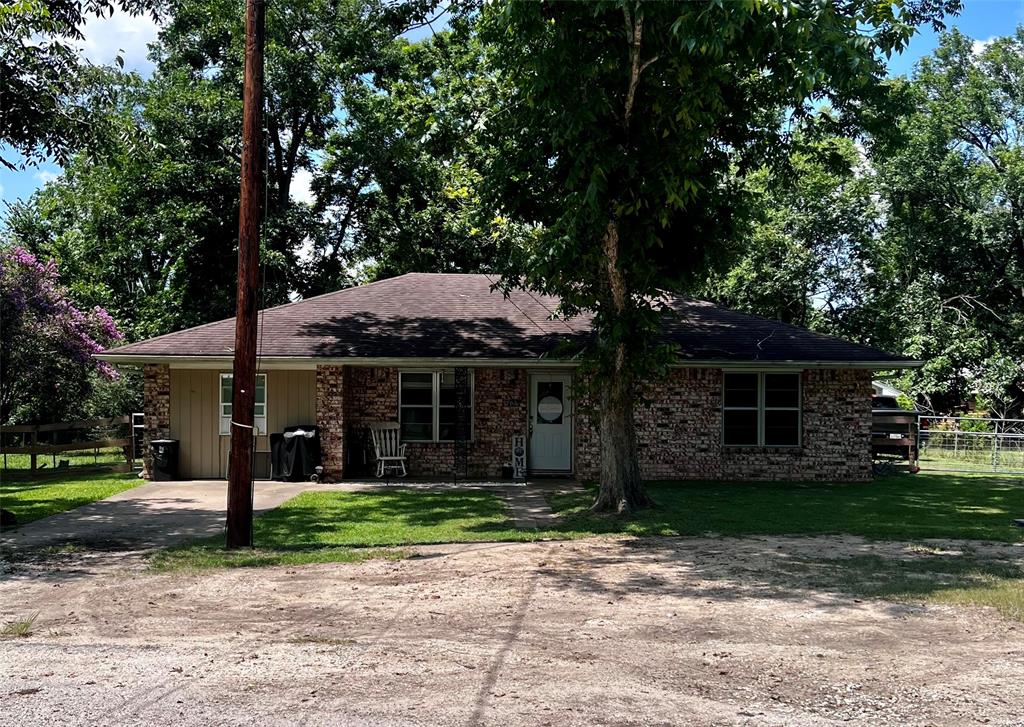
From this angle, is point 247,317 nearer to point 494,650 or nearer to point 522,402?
point 494,650

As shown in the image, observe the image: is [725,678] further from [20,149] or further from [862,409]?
[862,409]

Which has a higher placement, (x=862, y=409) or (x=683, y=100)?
(x=683, y=100)

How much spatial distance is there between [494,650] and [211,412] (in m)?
13.2

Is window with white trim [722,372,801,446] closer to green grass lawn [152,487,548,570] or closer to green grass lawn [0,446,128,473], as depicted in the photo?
green grass lawn [152,487,548,570]

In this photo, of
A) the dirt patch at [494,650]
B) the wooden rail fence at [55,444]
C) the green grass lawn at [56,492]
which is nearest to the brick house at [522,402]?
the green grass lawn at [56,492]

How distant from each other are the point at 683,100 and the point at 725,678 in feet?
24.8

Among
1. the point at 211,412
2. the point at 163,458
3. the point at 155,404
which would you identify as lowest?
the point at 163,458

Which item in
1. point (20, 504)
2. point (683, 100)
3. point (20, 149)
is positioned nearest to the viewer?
point (683, 100)

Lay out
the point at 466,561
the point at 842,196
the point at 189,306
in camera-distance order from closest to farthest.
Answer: the point at 466,561 < the point at 189,306 < the point at 842,196

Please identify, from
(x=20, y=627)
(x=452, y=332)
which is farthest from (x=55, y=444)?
(x=20, y=627)

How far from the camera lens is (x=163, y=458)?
17781 millimetres

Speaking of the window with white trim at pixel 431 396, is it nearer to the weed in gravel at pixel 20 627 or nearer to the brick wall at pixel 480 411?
the brick wall at pixel 480 411

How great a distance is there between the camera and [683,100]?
36.7ft

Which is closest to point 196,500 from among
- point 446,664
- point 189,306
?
point 446,664
